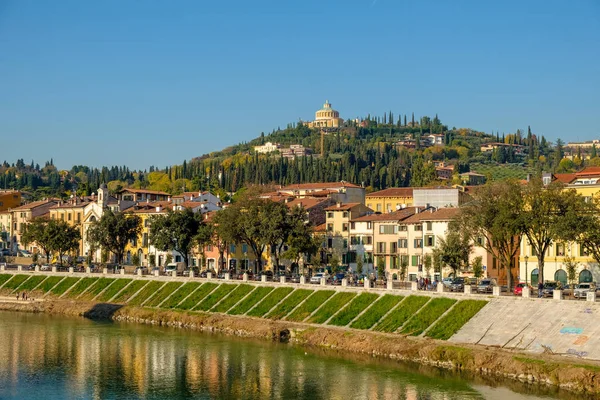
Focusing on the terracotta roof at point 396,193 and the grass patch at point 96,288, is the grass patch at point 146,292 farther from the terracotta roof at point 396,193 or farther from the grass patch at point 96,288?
the terracotta roof at point 396,193

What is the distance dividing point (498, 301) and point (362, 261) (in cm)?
4433

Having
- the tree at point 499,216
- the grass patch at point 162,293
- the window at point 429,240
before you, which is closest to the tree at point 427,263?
the window at point 429,240

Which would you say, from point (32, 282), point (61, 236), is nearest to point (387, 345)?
point (32, 282)

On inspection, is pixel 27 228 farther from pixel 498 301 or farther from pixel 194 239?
pixel 498 301

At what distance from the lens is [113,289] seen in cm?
10044

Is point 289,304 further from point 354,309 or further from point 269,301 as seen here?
point 354,309

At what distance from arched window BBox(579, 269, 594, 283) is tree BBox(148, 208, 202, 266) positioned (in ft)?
151

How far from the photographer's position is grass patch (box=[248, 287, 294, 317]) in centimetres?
8231

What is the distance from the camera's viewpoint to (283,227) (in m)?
101

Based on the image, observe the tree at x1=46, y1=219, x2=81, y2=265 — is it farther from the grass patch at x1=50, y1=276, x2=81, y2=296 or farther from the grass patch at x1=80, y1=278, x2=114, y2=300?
the grass patch at x1=80, y1=278, x2=114, y2=300

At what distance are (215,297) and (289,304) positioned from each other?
35.4 feet

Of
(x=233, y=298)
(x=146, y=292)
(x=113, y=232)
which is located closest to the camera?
(x=233, y=298)

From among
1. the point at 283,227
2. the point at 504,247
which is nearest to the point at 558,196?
the point at 504,247

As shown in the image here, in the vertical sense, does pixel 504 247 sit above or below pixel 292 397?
above
